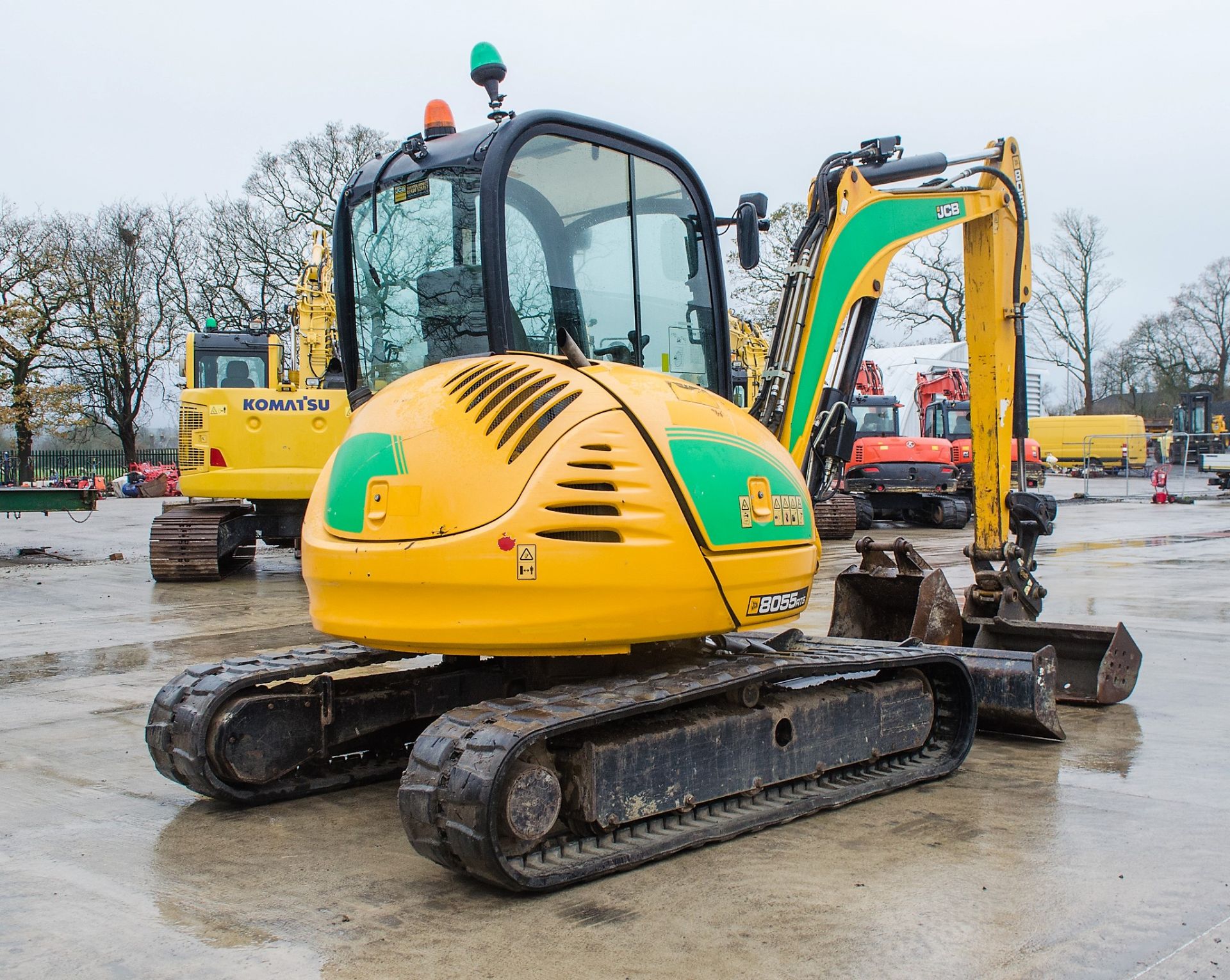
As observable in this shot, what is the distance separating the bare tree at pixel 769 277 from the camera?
121ft

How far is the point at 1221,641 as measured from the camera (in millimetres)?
8492

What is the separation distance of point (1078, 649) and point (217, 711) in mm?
4642

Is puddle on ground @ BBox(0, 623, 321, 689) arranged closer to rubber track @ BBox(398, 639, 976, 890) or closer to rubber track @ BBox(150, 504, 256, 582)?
rubber track @ BBox(150, 504, 256, 582)

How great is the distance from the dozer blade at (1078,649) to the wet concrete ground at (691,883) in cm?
15

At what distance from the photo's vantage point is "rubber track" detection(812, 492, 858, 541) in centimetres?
1888

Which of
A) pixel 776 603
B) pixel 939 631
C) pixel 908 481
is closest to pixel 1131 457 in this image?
pixel 908 481

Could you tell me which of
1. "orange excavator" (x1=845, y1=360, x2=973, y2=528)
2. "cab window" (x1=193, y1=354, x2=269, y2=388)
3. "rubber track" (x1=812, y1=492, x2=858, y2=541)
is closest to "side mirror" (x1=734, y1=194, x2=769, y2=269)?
"rubber track" (x1=812, y1=492, x2=858, y2=541)

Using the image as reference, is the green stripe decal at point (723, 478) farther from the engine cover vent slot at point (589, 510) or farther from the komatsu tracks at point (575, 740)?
the komatsu tracks at point (575, 740)

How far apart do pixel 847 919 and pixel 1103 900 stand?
821mm

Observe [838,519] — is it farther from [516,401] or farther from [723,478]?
[516,401]

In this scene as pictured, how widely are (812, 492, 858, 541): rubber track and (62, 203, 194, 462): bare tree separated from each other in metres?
29.8

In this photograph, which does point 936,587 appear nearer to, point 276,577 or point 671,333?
point 671,333

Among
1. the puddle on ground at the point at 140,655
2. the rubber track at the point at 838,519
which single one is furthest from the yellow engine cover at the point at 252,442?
the rubber track at the point at 838,519

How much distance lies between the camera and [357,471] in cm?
432
